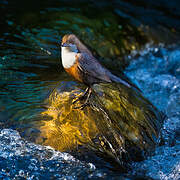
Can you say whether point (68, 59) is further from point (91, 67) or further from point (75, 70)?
point (91, 67)

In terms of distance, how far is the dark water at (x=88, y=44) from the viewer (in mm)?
3879

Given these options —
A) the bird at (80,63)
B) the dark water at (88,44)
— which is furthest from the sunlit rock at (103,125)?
the bird at (80,63)

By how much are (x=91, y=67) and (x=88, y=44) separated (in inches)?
96.6

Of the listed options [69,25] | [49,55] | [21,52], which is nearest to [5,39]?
[21,52]

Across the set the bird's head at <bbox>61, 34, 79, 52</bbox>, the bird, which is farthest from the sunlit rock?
the bird's head at <bbox>61, 34, 79, 52</bbox>

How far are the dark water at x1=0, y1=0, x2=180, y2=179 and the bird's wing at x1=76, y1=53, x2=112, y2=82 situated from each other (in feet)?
2.21

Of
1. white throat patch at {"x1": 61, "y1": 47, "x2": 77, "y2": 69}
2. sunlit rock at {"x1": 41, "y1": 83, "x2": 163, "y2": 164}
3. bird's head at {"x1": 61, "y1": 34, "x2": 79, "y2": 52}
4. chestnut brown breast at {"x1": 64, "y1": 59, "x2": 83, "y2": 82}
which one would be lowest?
sunlit rock at {"x1": 41, "y1": 83, "x2": 163, "y2": 164}

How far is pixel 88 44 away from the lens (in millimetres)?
6094

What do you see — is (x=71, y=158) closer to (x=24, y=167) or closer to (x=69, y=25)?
(x=24, y=167)

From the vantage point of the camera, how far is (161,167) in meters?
3.38

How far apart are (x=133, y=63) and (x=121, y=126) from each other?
308 centimetres

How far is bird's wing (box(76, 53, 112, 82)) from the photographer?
371 centimetres

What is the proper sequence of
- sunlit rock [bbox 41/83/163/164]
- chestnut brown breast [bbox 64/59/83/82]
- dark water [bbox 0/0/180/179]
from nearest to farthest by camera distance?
sunlit rock [bbox 41/83/163/164]
chestnut brown breast [bbox 64/59/83/82]
dark water [bbox 0/0/180/179]

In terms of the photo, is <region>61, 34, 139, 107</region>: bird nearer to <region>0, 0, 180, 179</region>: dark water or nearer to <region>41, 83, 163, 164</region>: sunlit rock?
<region>41, 83, 163, 164</region>: sunlit rock
